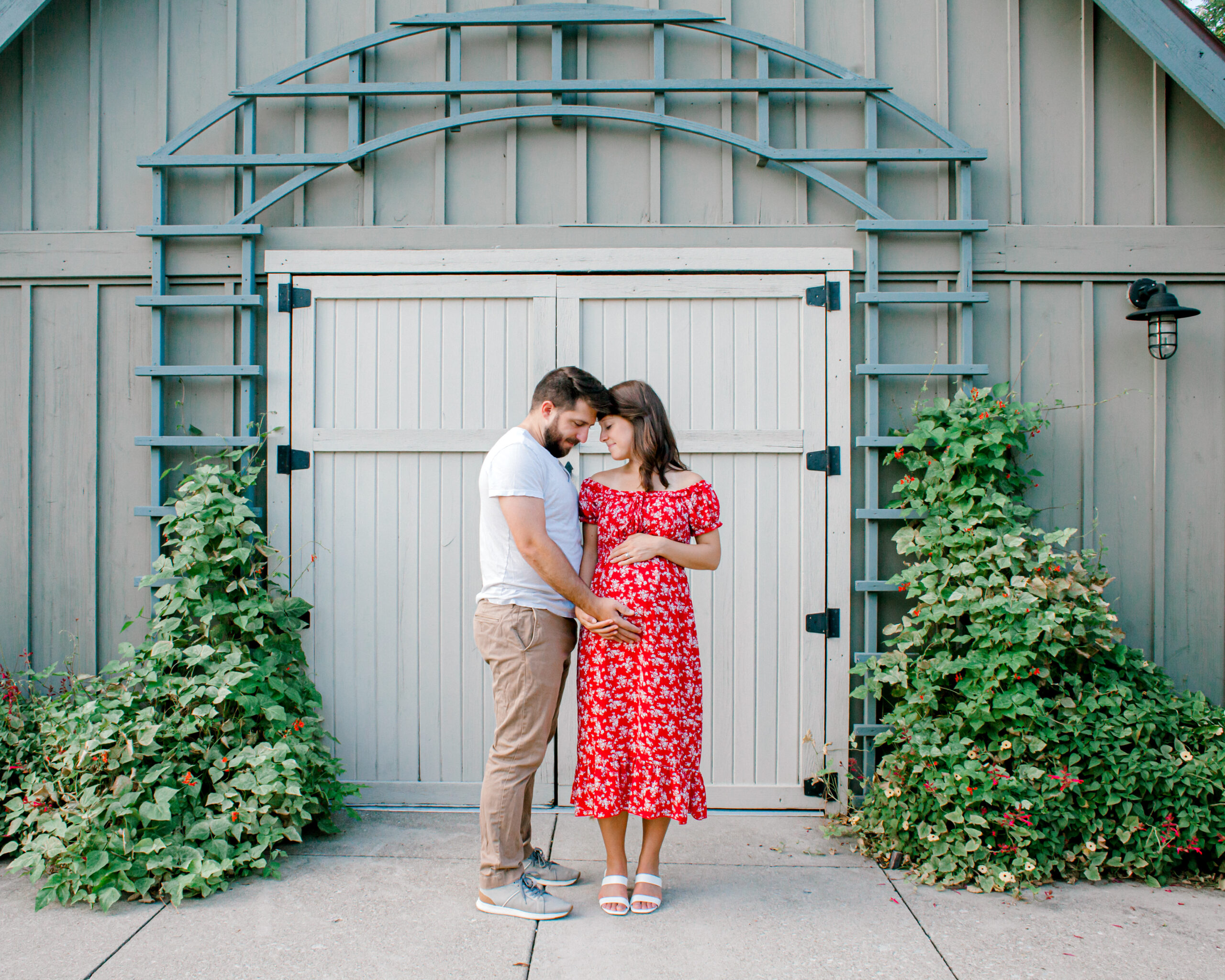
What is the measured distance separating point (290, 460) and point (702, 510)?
1981 mm

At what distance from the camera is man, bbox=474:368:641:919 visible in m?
2.54

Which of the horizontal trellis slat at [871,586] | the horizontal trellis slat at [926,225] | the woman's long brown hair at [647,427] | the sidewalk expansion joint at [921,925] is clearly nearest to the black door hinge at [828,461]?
the horizontal trellis slat at [871,586]

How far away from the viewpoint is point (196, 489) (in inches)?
128

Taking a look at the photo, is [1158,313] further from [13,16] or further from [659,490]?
[13,16]

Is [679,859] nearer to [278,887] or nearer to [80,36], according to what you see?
[278,887]

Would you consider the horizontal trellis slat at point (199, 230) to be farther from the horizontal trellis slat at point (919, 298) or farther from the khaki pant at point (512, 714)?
the horizontal trellis slat at point (919, 298)

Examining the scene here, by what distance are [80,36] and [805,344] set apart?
3.66 metres

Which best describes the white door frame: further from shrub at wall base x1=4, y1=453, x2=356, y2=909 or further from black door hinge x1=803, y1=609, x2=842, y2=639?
shrub at wall base x1=4, y1=453, x2=356, y2=909

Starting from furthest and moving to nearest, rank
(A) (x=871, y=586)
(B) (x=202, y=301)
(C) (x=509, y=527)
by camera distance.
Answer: (B) (x=202, y=301)
(A) (x=871, y=586)
(C) (x=509, y=527)

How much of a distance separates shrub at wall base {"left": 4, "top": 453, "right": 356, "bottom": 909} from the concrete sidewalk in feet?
0.44

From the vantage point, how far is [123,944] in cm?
246

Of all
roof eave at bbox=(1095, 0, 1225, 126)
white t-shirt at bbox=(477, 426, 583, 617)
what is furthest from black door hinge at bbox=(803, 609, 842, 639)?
roof eave at bbox=(1095, 0, 1225, 126)

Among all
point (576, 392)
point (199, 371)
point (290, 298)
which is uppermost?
point (290, 298)

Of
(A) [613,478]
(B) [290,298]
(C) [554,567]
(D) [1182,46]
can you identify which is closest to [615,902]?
(C) [554,567]
